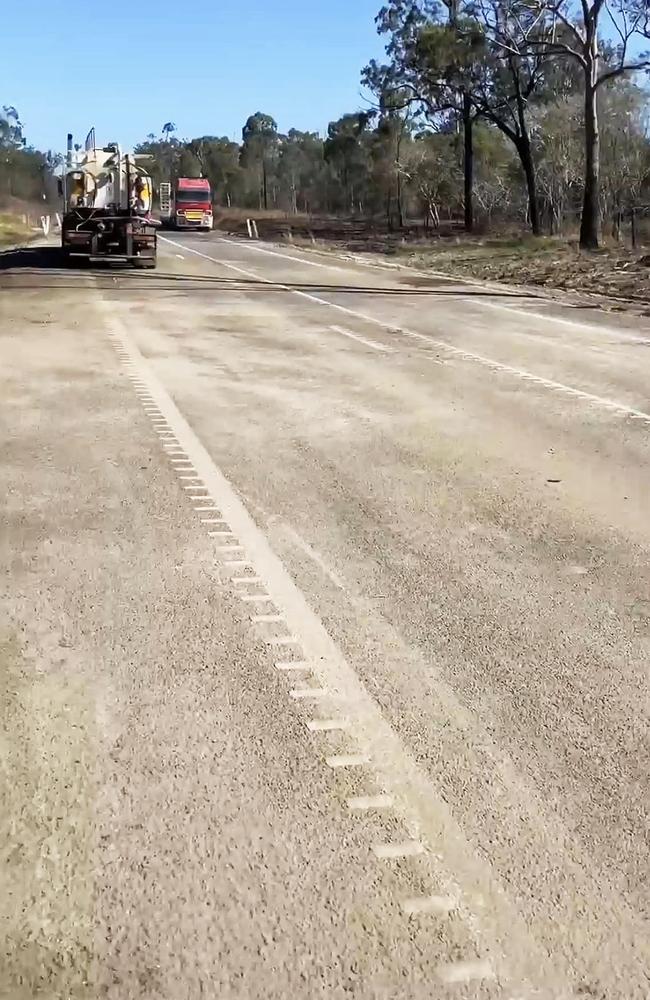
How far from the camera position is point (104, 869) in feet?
9.45

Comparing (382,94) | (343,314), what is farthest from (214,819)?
(382,94)

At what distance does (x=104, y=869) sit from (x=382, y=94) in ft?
169

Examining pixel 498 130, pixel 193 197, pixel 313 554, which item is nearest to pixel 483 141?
pixel 498 130

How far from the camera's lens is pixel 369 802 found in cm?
322

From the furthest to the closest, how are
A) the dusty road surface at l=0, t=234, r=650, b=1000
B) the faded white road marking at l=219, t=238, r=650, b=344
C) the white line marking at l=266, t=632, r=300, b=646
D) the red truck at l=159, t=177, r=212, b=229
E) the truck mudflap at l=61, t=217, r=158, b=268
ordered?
the red truck at l=159, t=177, r=212, b=229, the truck mudflap at l=61, t=217, r=158, b=268, the faded white road marking at l=219, t=238, r=650, b=344, the white line marking at l=266, t=632, r=300, b=646, the dusty road surface at l=0, t=234, r=650, b=1000

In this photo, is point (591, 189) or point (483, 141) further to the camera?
point (483, 141)

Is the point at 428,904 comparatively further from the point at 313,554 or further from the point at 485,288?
the point at 485,288

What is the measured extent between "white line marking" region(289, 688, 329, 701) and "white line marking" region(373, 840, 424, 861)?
927mm

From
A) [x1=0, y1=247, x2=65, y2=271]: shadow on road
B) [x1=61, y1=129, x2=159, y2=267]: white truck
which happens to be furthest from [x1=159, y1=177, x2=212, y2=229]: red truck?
[x1=61, y1=129, x2=159, y2=267]: white truck

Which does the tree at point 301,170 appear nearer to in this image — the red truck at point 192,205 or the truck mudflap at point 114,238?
the red truck at point 192,205

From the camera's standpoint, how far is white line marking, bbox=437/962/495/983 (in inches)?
98.3

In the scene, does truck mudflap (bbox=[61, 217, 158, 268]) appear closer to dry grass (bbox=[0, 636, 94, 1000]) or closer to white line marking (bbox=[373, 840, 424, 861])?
dry grass (bbox=[0, 636, 94, 1000])

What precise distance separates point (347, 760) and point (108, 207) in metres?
25.2

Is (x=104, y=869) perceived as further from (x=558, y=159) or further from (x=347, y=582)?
(x=558, y=159)
